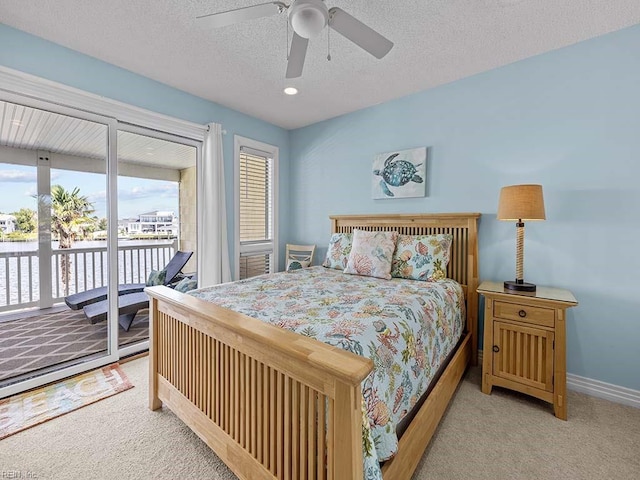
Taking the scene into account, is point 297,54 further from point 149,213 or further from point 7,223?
point 7,223

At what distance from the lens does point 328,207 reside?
3885mm

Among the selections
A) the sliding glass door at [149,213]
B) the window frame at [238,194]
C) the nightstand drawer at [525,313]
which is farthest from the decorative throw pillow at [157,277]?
the nightstand drawer at [525,313]

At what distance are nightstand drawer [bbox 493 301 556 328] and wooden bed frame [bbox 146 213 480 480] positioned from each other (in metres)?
0.48

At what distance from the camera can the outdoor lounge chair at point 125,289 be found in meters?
2.83

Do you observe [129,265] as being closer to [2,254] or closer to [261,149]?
[2,254]

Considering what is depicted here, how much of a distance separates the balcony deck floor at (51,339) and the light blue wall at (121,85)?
5.05ft

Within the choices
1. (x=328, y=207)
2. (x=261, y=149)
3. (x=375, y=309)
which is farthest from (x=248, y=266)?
(x=375, y=309)

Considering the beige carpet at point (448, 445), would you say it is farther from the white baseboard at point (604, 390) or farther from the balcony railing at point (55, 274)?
the balcony railing at point (55, 274)

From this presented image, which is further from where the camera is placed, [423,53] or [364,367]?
[423,53]

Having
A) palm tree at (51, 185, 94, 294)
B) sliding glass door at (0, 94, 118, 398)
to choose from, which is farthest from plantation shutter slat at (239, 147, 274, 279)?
palm tree at (51, 185, 94, 294)

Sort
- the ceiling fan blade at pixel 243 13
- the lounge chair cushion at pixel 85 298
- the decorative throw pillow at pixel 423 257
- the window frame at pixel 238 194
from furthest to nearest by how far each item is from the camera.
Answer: the window frame at pixel 238 194, the lounge chair cushion at pixel 85 298, the decorative throw pillow at pixel 423 257, the ceiling fan blade at pixel 243 13

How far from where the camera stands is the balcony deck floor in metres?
2.42

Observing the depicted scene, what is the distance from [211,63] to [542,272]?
3.38m

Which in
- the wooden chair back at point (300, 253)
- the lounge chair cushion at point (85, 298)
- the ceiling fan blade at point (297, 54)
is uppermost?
the ceiling fan blade at point (297, 54)
